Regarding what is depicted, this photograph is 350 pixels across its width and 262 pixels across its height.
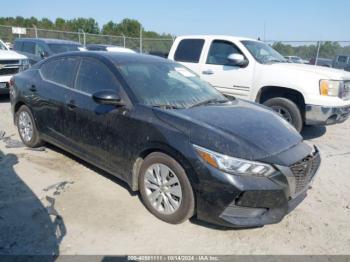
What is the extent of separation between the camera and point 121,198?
391 cm

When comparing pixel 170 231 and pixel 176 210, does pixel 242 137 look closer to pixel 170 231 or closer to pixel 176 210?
pixel 176 210

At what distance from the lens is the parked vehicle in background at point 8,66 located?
334 inches

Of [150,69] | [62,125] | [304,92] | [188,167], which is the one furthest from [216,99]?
[304,92]

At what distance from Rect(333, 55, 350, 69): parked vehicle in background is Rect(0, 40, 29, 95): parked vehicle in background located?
16429 mm

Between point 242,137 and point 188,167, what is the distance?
0.59 m

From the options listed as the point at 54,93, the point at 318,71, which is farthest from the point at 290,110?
the point at 54,93

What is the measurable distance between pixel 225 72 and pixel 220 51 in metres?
0.57

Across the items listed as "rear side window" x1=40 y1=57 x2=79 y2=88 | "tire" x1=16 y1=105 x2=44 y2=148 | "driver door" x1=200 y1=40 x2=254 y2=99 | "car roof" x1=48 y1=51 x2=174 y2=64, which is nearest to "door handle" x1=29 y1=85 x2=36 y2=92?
"rear side window" x1=40 y1=57 x2=79 y2=88

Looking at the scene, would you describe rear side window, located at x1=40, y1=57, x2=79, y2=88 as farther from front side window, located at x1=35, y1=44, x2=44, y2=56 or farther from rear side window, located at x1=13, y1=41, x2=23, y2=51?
rear side window, located at x1=13, y1=41, x2=23, y2=51

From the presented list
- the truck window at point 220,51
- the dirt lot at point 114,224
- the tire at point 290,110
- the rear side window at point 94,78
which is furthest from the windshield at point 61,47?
the tire at point 290,110

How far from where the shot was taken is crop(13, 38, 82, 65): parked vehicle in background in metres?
11.5

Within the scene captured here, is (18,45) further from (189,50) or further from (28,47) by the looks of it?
(189,50)

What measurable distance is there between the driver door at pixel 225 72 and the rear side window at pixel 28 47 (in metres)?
7.52

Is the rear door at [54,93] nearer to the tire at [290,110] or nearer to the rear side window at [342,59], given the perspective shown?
the tire at [290,110]
